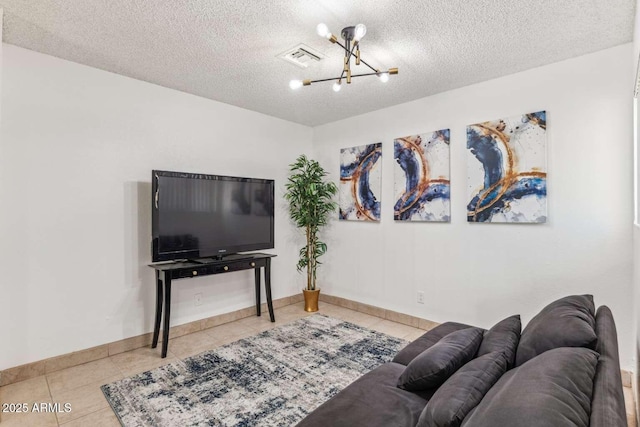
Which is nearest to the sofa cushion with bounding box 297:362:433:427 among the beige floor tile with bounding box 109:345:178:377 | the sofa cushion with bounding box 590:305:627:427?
the sofa cushion with bounding box 590:305:627:427

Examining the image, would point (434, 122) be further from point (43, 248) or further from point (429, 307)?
point (43, 248)

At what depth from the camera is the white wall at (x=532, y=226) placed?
98.4 inches

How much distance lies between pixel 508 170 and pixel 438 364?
219cm

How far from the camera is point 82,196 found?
2840mm

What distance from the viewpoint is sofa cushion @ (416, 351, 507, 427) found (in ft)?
3.51

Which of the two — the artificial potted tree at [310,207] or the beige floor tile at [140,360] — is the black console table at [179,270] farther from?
the artificial potted tree at [310,207]

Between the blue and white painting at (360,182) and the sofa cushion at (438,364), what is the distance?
249cm

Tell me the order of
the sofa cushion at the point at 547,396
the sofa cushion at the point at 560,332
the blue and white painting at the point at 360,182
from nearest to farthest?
the sofa cushion at the point at 547,396 < the sofa cushion at the point at 560,332 < the blue and white painting at the point at 360,182

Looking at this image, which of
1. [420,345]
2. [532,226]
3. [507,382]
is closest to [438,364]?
[507,382]

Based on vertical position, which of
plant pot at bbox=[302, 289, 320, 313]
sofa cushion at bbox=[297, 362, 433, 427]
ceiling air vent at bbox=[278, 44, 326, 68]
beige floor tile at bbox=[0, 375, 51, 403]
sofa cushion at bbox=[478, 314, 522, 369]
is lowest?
beige floor tile at bbox=[0, 375, 51, 403]

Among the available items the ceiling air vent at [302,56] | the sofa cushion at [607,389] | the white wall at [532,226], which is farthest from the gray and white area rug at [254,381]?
the ceiling air vent at [302,56]

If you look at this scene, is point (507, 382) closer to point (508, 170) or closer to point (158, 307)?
point (508, 170)

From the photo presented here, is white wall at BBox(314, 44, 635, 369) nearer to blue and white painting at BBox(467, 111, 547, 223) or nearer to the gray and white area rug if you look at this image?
blue and white painting at BBox(467, 111, 547, 223)

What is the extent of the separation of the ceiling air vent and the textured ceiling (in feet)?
0.17
